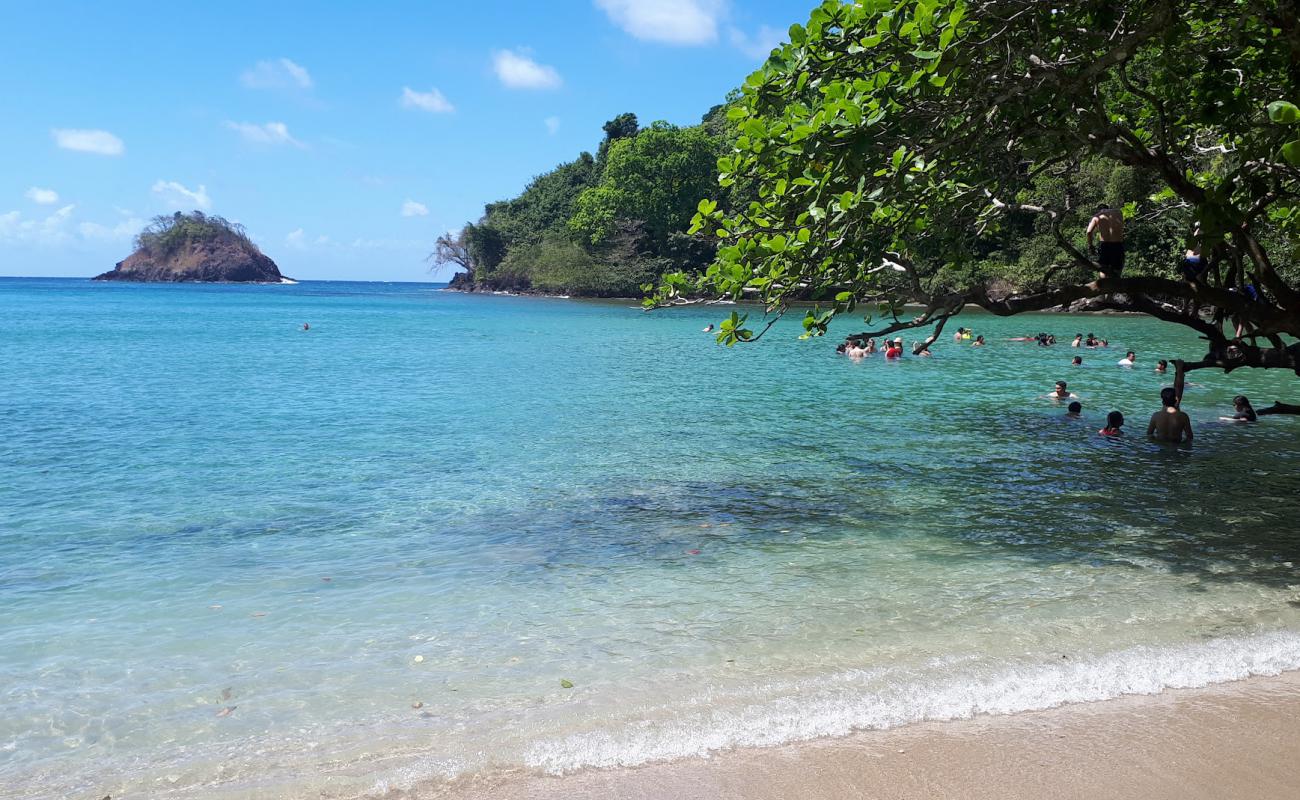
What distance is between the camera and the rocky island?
599 feet

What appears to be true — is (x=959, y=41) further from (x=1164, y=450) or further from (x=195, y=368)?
(x=195, y=368)

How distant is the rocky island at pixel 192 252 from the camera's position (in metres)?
182

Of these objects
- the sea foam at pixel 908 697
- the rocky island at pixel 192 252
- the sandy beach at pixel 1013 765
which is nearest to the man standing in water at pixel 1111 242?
Answer: the sea foam at pixel 908 697

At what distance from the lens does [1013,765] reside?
4566 millimetres

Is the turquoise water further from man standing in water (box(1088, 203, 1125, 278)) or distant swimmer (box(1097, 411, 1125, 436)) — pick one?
man standing in water (box(1088, 203, 1125, 278))

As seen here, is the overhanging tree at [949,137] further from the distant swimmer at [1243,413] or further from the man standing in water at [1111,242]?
the distant swimmer at [1243,413]

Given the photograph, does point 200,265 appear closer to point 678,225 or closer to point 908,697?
point 678,225

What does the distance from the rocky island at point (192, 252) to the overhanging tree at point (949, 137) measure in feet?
644

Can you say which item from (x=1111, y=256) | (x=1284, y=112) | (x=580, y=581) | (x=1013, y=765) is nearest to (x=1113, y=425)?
(x=1111, y=256)

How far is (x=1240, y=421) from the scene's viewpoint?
17.1 m

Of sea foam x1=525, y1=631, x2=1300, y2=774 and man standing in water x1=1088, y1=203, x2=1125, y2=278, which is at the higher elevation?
man standing in water x1=1088, y1=203, x2=1125, y2=278

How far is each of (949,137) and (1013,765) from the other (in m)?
5.34

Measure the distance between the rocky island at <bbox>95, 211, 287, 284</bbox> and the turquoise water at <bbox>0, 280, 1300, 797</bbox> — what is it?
183368 mm

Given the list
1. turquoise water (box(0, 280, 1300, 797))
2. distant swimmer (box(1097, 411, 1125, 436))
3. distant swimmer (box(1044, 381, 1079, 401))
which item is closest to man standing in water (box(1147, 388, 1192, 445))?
turquoise water (box(0, 280, 1300, 797))
